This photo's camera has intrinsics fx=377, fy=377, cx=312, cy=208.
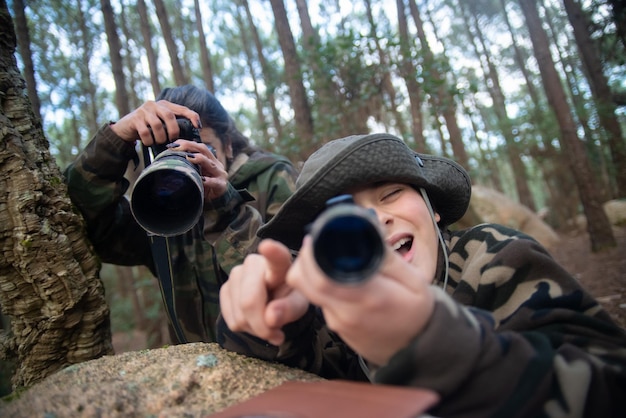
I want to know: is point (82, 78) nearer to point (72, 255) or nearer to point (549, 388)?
point (72, 255)

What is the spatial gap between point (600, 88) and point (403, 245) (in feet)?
28.5

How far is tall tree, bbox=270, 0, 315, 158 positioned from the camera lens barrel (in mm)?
3380

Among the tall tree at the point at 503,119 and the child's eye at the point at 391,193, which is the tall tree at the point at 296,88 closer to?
the child's eye at the point at 391,193

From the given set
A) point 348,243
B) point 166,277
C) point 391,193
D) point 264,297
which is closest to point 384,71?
point 166,277

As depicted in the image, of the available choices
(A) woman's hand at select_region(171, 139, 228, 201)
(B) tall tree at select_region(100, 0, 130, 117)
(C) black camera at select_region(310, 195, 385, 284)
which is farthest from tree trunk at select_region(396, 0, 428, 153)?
(C) black camera at select_region(310, 195, 385, 284)

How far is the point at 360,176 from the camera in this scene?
1257mm

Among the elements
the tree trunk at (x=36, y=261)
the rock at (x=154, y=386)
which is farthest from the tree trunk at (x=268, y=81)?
the rock at (x=154, y=386)

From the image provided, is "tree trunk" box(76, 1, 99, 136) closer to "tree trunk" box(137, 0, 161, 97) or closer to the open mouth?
"tree trunk" box(137, 0, 161, 97)

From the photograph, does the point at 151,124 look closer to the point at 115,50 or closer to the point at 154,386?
the point at 154,386

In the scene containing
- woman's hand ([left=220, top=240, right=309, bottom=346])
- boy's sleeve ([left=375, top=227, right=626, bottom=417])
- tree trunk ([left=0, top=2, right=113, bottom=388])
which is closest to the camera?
boy's sleeve ([left=375, top=227, right=626, bottom=417])

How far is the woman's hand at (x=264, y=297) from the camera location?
0.95 meters

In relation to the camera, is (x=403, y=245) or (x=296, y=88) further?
(x=296, y=88)

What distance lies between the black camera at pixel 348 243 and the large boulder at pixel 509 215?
371 inches

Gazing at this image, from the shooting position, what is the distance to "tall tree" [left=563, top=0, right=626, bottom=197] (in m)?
6.88
